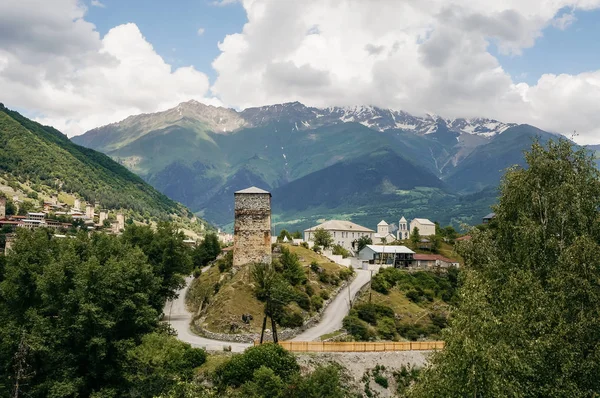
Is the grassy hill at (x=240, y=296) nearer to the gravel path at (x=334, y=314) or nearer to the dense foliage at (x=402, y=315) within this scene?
the gravel path at (x=334, y=314)

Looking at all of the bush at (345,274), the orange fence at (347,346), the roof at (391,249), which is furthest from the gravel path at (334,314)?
the roof at (391,249)

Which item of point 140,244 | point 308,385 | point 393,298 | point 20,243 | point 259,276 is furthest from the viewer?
point 393,298

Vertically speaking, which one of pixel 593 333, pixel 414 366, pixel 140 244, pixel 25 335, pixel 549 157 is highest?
pixel 549 157

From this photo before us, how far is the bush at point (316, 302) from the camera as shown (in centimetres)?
6203

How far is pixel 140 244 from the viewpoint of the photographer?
62.4 meters

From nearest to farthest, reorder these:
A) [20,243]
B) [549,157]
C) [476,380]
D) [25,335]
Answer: [476,380] → [549,157] → [25,335] → [20,243]

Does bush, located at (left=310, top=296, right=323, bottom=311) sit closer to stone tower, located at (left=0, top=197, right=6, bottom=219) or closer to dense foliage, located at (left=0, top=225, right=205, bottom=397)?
dense foliage, located at (left=0, top=225, right=205, bottom=397)

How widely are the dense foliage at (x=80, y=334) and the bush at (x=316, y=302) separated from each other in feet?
67.7

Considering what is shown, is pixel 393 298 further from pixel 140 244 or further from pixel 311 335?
pixel 140 244

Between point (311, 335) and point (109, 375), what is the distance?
21.3 metres

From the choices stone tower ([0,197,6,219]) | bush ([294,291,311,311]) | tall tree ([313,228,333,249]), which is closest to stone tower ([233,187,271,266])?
bush ([294,291,311,311])

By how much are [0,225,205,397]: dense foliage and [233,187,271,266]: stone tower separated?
17.0 metres

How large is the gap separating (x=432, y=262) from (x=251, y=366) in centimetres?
6158

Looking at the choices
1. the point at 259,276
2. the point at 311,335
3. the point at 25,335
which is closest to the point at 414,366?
the point at 311,335
